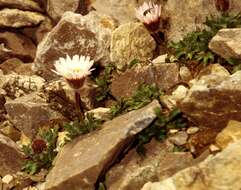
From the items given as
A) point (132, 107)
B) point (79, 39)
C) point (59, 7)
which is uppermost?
point (59, 7)

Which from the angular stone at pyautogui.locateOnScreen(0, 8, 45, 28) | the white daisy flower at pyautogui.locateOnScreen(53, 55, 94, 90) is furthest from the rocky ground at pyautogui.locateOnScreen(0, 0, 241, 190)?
the angular stone at pyautogui.locateOnScreen(0, 8, 45, 28)

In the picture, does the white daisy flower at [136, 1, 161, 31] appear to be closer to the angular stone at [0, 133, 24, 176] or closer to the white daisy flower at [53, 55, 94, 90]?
the white daisy flower at [53, 55, 94, 90]

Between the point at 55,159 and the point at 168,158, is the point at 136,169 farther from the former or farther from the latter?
the point at 55,159

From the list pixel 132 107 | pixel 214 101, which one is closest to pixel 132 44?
pixel 132 107

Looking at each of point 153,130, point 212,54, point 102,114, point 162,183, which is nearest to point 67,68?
point 102,114

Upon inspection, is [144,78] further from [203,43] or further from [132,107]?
[203,43]

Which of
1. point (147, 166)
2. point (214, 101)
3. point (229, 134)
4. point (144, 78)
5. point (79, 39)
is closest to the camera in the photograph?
point (229, 134)

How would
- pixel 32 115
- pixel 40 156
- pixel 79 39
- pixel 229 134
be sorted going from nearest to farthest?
pixel 229 134
pixel 40 156
pixel 32 115
pixel 79 39

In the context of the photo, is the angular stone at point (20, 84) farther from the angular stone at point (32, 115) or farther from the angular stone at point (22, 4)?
the angular stone at point (22, 4)
